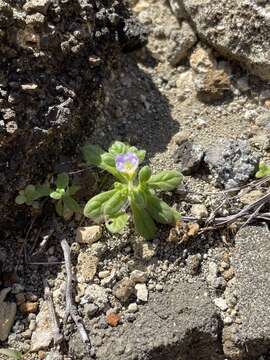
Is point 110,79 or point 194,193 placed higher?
point 110,79

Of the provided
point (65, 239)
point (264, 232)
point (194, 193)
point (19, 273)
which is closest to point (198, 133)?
point (194, 193)

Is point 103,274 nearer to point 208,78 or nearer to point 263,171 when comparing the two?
point 263,171

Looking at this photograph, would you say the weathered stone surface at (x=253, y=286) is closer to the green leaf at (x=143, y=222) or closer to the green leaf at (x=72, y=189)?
the green leaf at (x=143, y=222)

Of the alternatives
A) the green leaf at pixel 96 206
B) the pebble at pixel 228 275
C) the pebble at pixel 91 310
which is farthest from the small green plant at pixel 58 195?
the pebble at pixel 228 275

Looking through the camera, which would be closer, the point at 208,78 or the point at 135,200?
the point at 135,200

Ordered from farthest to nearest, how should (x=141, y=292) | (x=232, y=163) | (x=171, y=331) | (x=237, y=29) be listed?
(x=237, y=29) → (x=232, y=163) → (x=141, y=292) → (x=171, y=331)

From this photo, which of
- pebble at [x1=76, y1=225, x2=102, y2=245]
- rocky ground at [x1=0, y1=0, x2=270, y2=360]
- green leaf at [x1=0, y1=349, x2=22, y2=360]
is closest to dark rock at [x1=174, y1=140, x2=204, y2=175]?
rocky ground at [x1=0, y1=0, x2=270, y2=360]

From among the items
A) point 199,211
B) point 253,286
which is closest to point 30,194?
point 199,211

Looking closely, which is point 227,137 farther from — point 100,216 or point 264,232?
point 100,216
